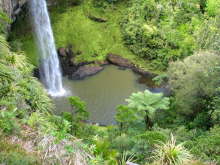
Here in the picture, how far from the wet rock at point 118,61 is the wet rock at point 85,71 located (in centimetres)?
104

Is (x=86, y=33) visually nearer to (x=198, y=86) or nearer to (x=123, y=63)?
(x=123, y=63)

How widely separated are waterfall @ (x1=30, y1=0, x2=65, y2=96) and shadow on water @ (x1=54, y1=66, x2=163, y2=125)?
0.94 m

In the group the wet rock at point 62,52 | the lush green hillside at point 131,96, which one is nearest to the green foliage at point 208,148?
the lush green hillside at point 131,96

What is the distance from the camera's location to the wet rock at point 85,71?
19969mm

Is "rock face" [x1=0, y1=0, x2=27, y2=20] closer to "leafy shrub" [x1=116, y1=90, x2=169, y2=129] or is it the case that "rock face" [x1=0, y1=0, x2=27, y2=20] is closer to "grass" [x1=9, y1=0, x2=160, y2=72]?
"grass" [x1=9, y1=0, x2=160, y2=72]

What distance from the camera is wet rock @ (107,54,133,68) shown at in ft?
69.5

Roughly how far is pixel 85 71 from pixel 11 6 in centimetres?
576

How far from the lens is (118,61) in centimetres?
2142

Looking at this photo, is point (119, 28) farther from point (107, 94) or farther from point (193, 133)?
point (193, 133)

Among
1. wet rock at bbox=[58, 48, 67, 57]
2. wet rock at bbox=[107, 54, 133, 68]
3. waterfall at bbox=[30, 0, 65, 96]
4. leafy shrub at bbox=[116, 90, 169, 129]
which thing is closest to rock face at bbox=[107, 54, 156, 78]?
wet rock at bbox=[107, 54, 133, 68]

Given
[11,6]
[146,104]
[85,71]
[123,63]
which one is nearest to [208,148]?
[146,104]

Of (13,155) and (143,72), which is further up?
(13,155)

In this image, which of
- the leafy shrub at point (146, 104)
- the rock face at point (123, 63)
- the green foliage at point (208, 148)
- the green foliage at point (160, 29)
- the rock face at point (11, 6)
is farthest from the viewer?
the green foliage at point (160, 29)

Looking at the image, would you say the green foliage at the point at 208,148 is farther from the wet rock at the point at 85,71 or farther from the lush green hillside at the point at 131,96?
the wet rock at the point at 85,71
